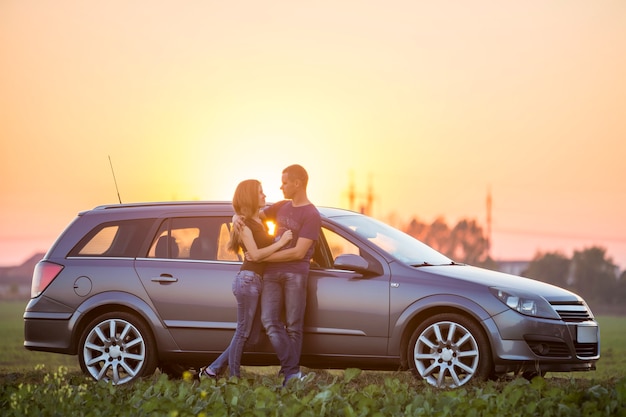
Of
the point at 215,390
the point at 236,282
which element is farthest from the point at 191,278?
the point at 215,390

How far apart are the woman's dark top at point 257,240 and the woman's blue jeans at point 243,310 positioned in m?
0.05

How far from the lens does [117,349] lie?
11.5 meters

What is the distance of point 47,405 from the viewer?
9125 millimetres

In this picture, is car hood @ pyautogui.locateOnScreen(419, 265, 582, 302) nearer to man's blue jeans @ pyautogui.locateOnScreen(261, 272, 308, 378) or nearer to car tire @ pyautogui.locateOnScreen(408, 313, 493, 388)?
car tire @ pyautogui.locateOnScreen(408, 313, 493, 388)

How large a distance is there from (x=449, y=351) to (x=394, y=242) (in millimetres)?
1357

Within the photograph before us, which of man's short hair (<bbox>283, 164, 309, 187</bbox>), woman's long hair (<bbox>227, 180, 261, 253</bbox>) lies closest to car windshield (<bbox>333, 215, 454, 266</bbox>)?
man's short hair (<bbox>283, 164, 309, 187</bbox>)

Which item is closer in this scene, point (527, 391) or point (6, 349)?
point (527, 391)

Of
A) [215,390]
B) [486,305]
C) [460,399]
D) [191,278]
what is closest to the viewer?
[460,399]

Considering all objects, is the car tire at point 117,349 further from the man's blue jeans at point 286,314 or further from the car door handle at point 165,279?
the man's blue jeans at point 286,314

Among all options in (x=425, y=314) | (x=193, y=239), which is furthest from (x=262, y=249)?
(x=425, y=314)

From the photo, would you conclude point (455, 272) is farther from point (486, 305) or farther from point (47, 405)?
point (47, 405)

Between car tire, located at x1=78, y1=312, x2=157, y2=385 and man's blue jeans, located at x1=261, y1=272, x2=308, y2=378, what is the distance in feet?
5.02

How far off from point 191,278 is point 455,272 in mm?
2601

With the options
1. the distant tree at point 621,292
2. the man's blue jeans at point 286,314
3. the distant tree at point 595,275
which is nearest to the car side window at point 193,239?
the man's blue jeans at point 286,314
